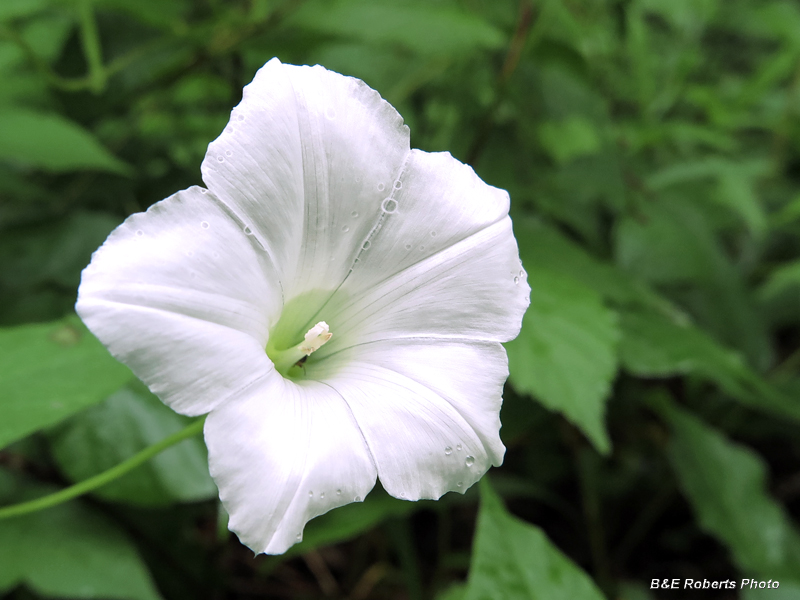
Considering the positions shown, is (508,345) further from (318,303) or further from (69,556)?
(69,556)

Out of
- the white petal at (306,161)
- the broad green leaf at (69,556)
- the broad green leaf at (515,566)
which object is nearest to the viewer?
the white petal at (306,161)

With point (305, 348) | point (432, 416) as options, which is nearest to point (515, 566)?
point (432, 416)

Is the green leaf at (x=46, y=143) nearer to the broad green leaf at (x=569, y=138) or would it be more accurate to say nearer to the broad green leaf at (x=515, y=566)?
the broad green leaf at (x=515, y=566)

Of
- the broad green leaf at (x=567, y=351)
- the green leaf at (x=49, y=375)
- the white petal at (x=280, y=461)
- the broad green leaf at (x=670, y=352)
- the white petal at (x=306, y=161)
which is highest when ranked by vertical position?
the white petal at (x=306, y=161)

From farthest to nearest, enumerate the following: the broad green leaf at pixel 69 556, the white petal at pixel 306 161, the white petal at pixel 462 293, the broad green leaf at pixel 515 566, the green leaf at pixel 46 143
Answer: the green leaf at pixel 46 143
the broad green leaf at pixel 69 556
the broad green leaf at pixel 515 566
the white petal at pixel 462 293
the white petal at pixel 306 161

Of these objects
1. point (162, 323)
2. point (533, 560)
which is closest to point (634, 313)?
point (533, 560)

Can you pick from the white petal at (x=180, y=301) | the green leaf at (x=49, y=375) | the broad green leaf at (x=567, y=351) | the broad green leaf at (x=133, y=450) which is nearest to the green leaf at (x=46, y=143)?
the green leaf at (x=49, y=375)
